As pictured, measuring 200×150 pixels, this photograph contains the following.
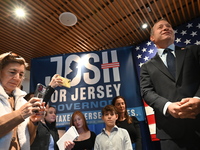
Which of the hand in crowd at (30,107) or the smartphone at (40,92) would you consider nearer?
the hand in crowd at (30,107)

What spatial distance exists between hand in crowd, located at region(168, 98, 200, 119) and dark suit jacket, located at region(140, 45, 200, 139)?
0.30 feet

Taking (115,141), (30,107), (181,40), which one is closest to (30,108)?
(30,107)

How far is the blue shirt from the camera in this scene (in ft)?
7.85

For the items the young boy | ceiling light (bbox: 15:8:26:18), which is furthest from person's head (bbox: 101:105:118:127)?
ceiling light (bbox: 15:8:26:18)

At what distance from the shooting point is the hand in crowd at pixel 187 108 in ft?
3.43

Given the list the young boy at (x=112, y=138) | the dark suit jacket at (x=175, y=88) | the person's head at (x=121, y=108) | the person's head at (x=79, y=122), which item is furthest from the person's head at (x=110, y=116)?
the dark suit jacket at (x=175, y=88)

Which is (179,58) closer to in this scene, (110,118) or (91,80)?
(110,118)

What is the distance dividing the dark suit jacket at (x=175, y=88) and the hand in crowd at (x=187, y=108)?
93 millimetres

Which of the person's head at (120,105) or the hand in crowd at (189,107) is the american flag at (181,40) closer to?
the person's head at (120,105)

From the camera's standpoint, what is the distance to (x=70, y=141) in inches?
81.7

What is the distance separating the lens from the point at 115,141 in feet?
7.95

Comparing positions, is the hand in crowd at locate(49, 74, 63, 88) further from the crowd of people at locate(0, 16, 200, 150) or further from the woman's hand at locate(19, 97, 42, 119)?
the woman's hand at locate(19, 97, 42, 119)

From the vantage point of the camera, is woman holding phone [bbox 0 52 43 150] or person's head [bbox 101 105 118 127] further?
person's head [bbox 101 105 118 127]

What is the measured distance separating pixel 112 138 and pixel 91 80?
63.0 inches
